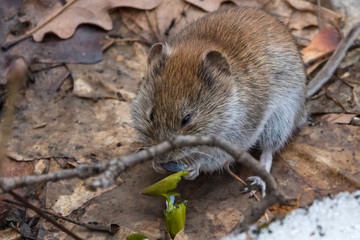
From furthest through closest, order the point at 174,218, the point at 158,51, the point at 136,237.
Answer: the point at 158,51
the point at 174,218
the point at 136,237

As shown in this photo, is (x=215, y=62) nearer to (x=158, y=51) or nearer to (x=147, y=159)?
(x=158, y=51)

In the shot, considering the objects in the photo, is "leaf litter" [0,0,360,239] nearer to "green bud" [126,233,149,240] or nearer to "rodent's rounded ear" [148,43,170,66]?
"green bud" [126,233,149,240]

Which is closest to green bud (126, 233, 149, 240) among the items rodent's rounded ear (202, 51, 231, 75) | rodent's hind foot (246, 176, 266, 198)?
rodent's hind foot (246, 176, 266, 198)

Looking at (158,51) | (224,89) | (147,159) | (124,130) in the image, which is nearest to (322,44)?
(224,89)

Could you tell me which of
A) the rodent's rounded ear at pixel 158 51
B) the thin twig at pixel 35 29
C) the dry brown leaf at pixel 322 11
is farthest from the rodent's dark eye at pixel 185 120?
the dry brown leaf at pixel 322 11

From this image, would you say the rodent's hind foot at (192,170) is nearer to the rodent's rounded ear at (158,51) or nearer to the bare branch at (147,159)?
the rodent's rounded ear at (158,51)

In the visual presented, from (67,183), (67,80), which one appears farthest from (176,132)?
(67,80)
